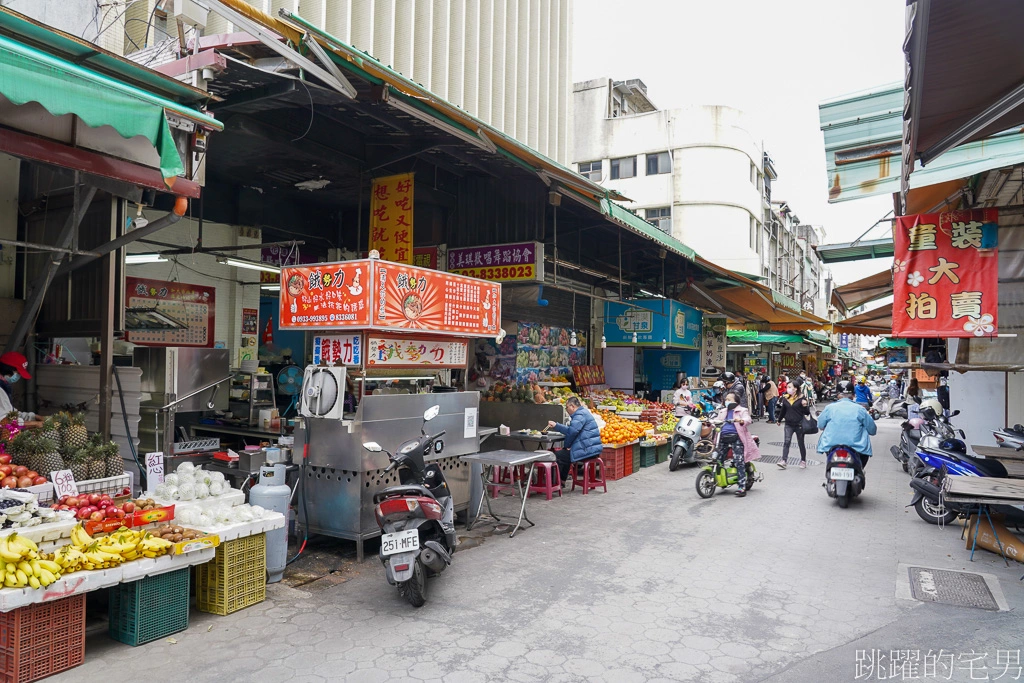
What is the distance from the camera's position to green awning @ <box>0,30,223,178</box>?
3889mm

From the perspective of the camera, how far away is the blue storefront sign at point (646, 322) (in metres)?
Result: 16.0

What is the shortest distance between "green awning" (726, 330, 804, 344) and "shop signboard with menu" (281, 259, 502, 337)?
65.1ft

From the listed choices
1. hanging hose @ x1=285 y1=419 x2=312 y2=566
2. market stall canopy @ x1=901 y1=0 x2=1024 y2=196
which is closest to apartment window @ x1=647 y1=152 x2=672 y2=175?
market stall canopy @ x1=901 y1=0 x2=1024 y2=196

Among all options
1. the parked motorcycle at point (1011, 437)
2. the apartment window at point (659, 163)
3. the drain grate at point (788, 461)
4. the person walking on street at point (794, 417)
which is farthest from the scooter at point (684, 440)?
the apartment window at point (659, 163)

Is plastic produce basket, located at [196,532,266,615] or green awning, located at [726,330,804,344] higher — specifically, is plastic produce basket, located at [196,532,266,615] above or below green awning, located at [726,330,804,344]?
below

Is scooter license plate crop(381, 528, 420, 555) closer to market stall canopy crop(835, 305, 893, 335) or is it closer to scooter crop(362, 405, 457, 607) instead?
scooter crop(362, 405, 457, 607)

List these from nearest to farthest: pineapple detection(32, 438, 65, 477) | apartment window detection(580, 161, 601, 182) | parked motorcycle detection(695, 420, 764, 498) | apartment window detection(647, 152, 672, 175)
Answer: pineapple detection(32, 438, 65, 477) < parked motorcycle detection(695, 420, 764, 498) < apartment window detection(647, 152, 672, 175) < apartment window detection(580, 161, 601, 182)

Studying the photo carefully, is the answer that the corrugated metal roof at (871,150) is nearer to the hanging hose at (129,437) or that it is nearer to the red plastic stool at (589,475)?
the red plastic stool at (589,475)

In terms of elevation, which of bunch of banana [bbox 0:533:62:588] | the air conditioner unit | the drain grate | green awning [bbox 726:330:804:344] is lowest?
the drain grate

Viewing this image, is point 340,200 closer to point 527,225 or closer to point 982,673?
point 527,225

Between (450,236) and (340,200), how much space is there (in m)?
2.01

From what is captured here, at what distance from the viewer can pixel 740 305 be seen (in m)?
19.2

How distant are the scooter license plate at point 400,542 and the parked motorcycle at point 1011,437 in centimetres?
772

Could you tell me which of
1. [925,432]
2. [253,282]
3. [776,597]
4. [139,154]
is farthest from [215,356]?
[925,432]
